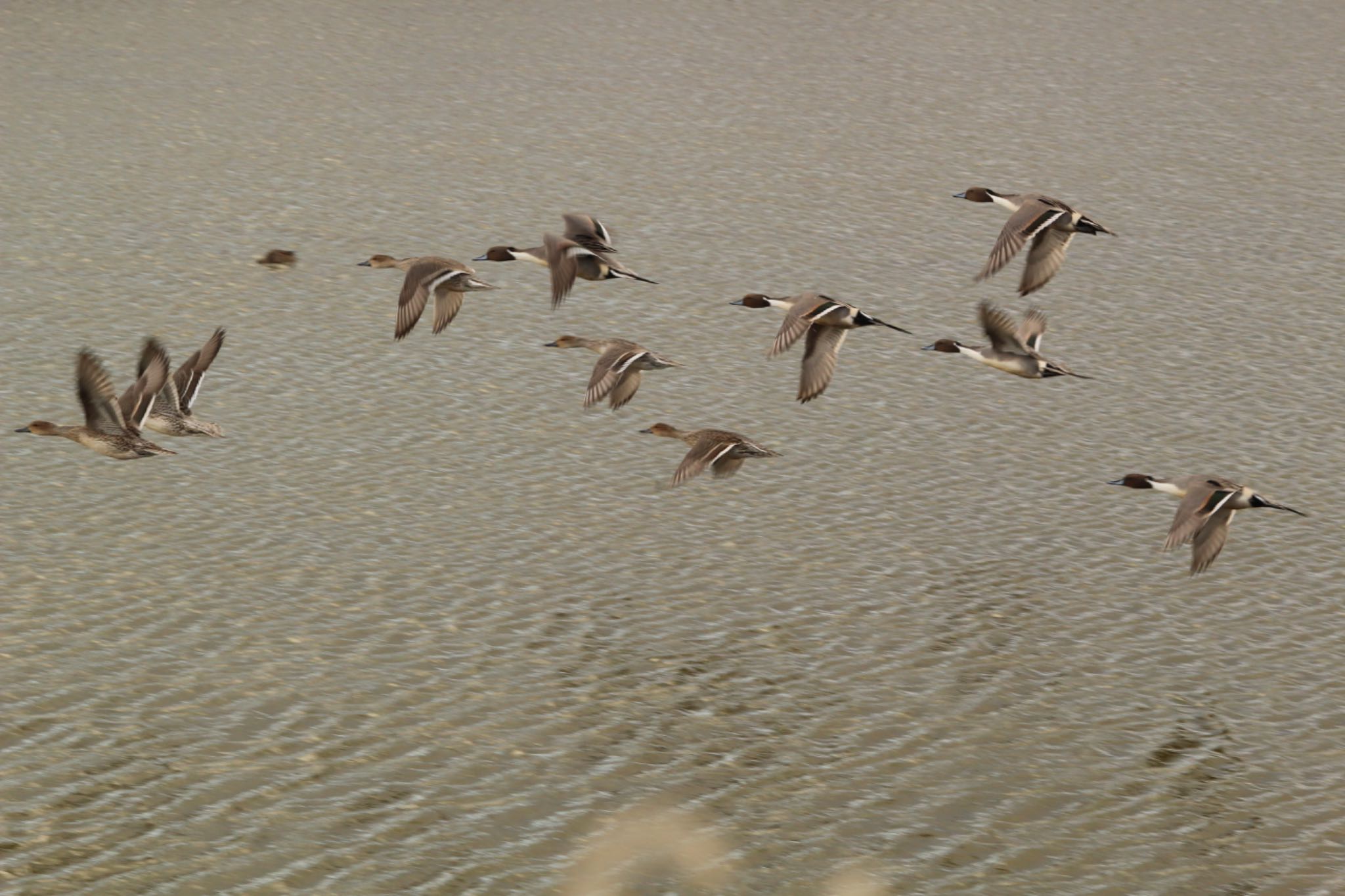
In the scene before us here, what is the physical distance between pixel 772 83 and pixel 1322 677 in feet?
120

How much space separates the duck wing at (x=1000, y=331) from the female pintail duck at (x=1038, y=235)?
1.52 metres

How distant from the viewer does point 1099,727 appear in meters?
25.1

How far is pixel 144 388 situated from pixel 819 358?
9675mm

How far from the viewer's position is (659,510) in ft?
103

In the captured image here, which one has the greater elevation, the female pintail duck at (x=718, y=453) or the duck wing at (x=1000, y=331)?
the duck wing at (x=1000, y=331)

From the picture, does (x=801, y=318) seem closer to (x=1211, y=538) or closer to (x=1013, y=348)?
(x=1013, y=348)

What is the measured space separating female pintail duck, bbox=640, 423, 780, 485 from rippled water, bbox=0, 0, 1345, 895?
198 centimetres

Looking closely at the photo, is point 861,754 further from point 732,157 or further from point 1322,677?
point 732,157

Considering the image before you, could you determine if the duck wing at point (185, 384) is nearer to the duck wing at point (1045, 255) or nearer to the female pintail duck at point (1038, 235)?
the female pintail duck at point (1038, 235)

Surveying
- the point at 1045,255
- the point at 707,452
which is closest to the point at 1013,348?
the point at 1045,255

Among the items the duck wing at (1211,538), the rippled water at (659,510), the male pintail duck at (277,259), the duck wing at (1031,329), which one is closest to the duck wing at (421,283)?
the rippled water at (659,510)

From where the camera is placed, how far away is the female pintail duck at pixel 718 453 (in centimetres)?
2709

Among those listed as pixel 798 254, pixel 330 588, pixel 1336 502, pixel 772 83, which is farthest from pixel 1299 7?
pixel 330 588

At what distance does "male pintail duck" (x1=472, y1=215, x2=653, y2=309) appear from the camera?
27016mm
